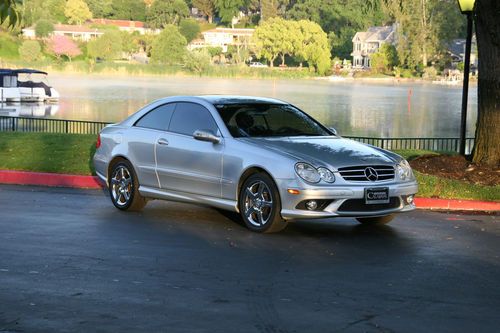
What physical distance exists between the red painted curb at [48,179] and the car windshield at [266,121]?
173 inches

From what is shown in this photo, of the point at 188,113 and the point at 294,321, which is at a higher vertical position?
the point at 188,113

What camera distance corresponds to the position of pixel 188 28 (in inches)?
6161

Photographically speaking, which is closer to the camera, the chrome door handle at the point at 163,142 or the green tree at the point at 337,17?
the chrome door handle at the point at 163,142

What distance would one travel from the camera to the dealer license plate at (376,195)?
11.1m

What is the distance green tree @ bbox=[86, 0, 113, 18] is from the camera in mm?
168250

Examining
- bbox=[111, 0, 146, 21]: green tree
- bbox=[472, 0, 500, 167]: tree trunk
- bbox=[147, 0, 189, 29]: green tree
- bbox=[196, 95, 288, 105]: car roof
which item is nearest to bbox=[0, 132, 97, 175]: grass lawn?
bbox=[196, 95, 288, 105]: car roof

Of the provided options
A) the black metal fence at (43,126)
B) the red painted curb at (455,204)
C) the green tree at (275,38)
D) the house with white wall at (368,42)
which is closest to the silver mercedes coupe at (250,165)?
the red painted curb at (455,204)

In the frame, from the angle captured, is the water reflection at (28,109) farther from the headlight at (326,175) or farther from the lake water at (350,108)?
the headlight at (326,175)

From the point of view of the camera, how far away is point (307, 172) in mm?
11055

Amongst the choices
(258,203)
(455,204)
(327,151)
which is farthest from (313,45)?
(258,203)

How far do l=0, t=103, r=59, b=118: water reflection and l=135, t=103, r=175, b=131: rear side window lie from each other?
47.8m

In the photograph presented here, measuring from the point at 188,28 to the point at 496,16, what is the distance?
14172cm

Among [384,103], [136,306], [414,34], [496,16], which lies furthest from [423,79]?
[136,306]

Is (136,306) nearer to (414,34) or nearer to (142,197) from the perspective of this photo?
(142,197)
